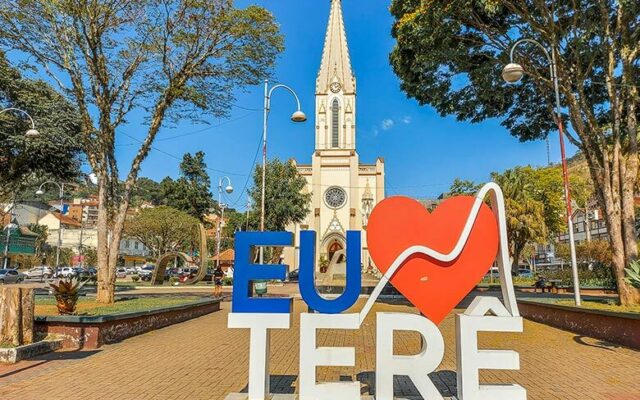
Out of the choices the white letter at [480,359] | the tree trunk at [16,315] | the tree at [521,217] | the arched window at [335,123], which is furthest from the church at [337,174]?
the white letter at [480,359]

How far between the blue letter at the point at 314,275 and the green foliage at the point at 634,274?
8760 mm

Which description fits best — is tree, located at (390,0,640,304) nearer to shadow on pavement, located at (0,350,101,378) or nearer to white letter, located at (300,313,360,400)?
white letter, located at (300,313,360,400)

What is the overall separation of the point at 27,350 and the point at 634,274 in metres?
13.2

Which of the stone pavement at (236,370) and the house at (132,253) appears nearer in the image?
the stone pavement at (236,370)

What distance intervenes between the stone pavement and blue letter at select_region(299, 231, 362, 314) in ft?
4.84

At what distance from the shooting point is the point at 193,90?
15.3 m

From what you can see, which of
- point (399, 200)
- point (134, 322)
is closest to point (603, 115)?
point (399, 200)

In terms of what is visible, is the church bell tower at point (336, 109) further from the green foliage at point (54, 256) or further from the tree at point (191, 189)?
the green foliage at point (54, 256)

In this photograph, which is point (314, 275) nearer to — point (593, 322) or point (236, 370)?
point (236, 370)

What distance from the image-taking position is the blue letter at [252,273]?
18.6 feet

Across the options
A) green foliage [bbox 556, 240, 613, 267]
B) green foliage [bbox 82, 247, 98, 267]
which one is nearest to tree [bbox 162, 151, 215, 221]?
green foliage [bbox 82, 247, 98, 267]

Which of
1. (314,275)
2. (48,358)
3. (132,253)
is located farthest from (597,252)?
(132,253)

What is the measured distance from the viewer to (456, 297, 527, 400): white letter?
5.20 m

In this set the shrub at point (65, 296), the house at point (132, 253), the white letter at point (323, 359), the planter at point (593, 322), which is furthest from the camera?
the house at point (132, 253)
